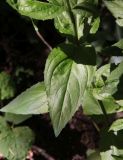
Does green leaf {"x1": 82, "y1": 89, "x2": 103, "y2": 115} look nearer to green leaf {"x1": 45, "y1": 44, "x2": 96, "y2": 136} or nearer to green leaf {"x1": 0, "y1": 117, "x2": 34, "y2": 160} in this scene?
green leaf {"x1": 45, "y1": 44, "x2": 96, "y2": 136}

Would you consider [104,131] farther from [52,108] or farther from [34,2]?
[34,2]

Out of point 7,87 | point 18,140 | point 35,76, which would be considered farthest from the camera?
point 35,76

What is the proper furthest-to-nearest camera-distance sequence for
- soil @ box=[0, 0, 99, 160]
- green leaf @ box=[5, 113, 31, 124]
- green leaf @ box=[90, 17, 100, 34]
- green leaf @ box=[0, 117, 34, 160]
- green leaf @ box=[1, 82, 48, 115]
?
soil @ box=[0, 0, 99, 160]
green leaf @ box=[5, 113, 31, 124]
green leaf @ box=[0, 117, 34, 160]
green leaf @ box=[1, 82, 48, 115]
green leaf @ box=[90, 17, 100, 34]

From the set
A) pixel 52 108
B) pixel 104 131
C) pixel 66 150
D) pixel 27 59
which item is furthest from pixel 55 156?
pixel 52 108

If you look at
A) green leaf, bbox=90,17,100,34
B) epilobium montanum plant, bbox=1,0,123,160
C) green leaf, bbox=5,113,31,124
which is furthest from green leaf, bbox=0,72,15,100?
green leaf, bbox=90,17,100,34

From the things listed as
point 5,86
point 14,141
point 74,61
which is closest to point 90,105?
point 74,61

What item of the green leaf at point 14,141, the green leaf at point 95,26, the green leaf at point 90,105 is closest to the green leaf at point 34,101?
the green leaf at point 90,105

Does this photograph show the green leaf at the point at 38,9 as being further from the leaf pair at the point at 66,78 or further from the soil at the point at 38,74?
the soil at the point at 38,74
